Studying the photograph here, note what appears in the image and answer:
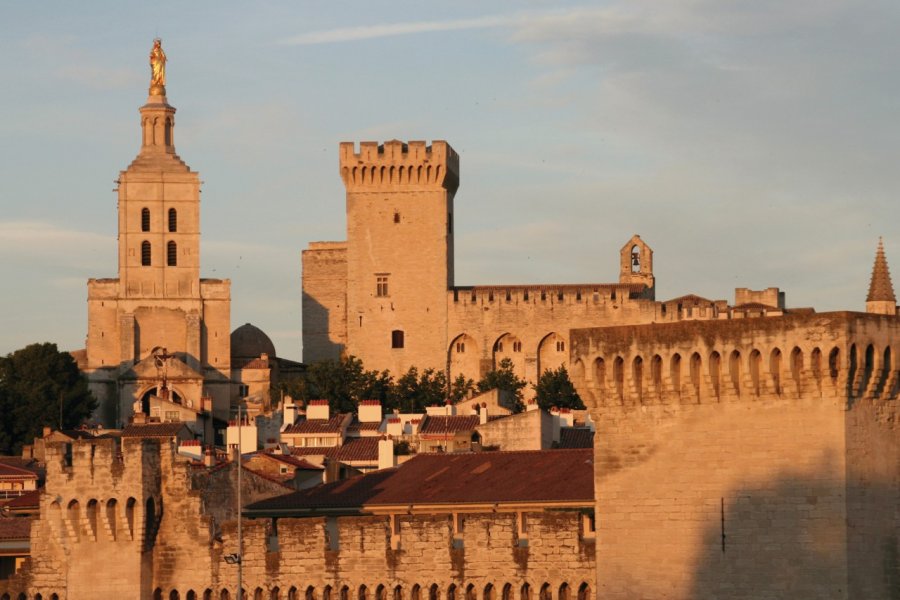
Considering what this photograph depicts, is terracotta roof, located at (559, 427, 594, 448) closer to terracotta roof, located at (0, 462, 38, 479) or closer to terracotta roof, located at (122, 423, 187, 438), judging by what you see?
terracotta roof, located at (0, 462, 38, 479)

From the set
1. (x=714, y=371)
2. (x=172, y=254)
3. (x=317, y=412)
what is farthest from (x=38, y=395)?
(x=714, y=371)

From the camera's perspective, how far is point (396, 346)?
151m

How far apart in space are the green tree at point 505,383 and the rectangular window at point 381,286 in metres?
7.72

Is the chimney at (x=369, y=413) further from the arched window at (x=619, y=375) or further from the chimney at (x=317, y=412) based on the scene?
the arched window at (x=619, y=375)

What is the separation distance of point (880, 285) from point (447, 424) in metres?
19.7

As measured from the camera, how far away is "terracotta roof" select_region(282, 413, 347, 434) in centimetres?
12231

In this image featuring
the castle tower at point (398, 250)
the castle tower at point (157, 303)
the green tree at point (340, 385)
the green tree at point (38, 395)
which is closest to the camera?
the green tree at point (38, 395)

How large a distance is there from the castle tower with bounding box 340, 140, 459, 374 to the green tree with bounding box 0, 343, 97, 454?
15858 mm

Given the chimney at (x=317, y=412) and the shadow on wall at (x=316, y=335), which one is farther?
the shadow on wall at (x=316, y=335)

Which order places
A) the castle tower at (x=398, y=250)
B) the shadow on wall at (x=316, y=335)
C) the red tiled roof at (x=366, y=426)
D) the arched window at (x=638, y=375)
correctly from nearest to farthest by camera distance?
1. the arched window at (x=638, y=375)
2. the red tiled roof at (x=366, y=426)
3. the castle tower at (x=398, y=250)
4. the shadow on wall at (x=316, y=335)

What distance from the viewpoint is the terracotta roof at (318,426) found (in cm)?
12231

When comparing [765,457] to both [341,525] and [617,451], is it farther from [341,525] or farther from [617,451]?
[341,525]

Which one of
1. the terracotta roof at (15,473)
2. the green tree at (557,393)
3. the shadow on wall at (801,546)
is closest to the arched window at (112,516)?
the shadow on wall at (801,546)

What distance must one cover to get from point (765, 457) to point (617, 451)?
3403mm
